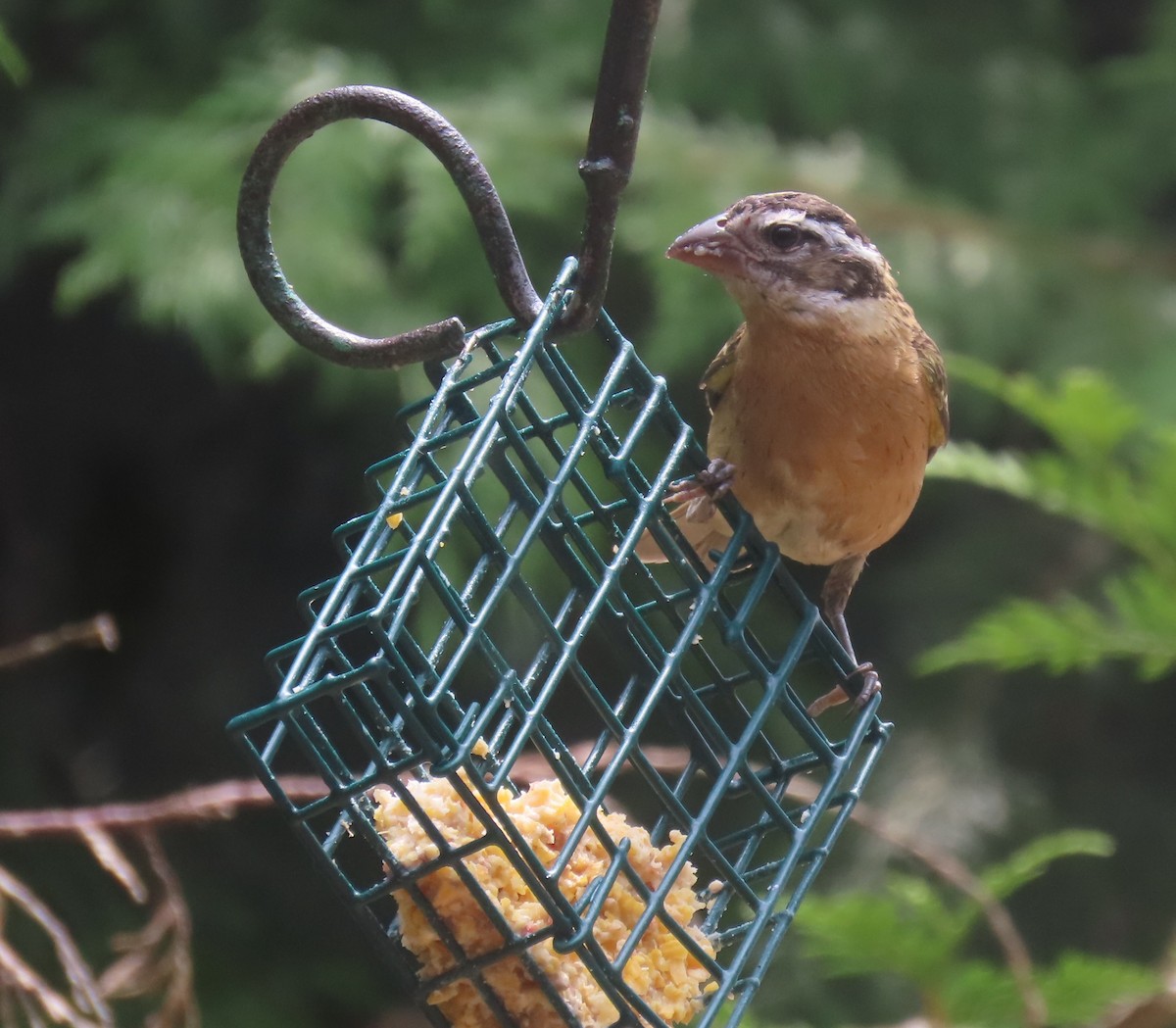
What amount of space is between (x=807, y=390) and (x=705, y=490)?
378 mm

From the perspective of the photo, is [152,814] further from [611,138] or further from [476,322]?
[476,322]

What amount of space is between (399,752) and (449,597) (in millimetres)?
303

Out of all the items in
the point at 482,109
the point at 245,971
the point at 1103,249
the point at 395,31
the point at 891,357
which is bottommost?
the point at 891,357

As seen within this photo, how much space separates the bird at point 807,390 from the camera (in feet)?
8.59

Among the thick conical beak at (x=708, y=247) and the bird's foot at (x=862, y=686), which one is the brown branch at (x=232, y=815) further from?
the thick conical beak at (x=708, y=247)

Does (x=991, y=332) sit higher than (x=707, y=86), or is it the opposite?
(x=707, y=86)

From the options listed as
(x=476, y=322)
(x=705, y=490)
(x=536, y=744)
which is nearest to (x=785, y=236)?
(x=705, y=490)

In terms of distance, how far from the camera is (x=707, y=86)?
5.21 m

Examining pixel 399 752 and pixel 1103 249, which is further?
pixel 1103 249

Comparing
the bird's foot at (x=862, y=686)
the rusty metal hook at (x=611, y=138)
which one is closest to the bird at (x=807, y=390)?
the bird's foot at (x=862, y=686)

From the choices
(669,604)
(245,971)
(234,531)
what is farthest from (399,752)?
(234,531)

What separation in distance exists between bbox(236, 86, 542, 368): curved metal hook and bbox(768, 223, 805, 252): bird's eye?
0.81m

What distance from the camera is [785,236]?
8.65 ft

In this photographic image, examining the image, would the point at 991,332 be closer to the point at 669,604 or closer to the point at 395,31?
the point at 395,31
